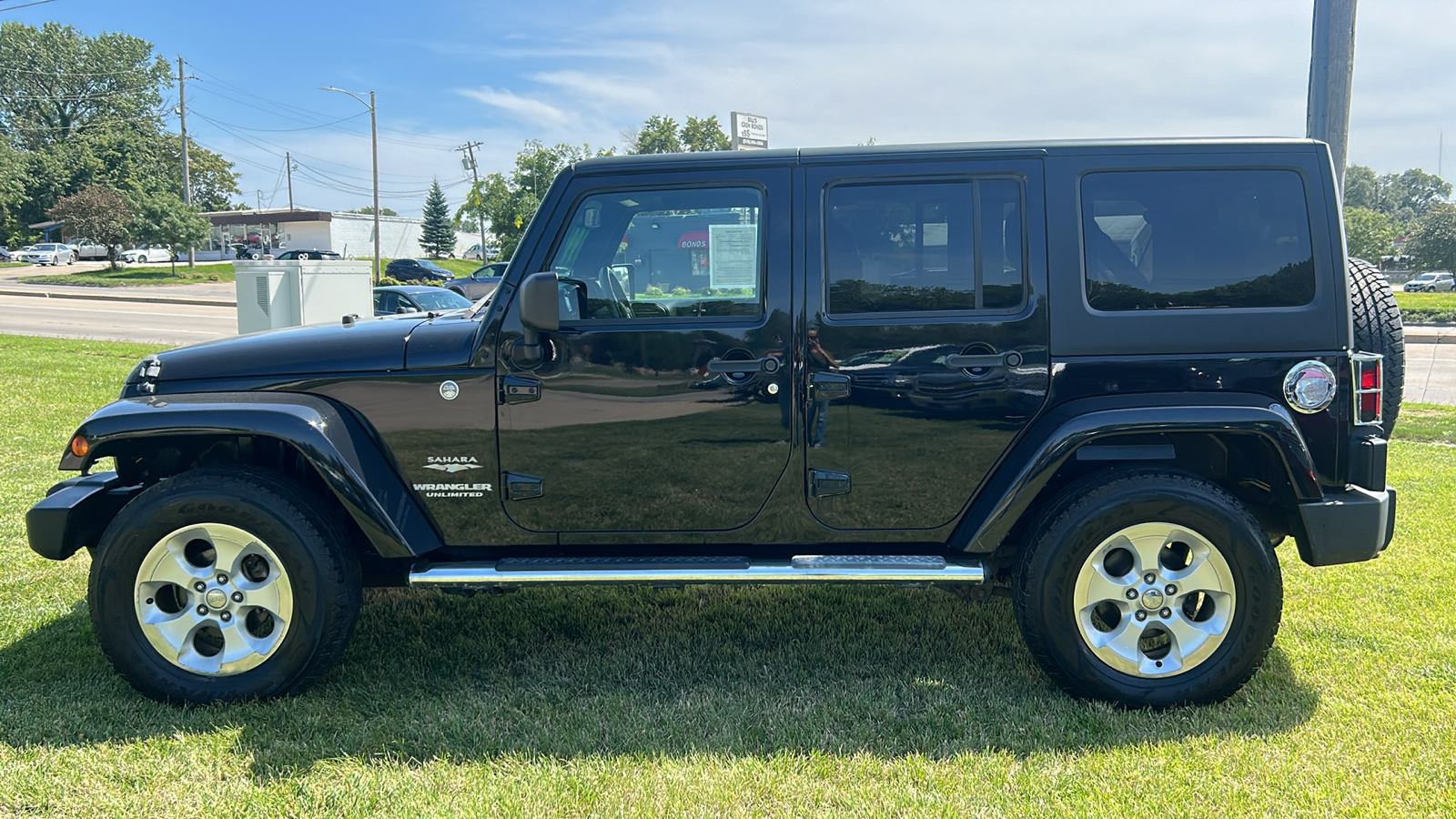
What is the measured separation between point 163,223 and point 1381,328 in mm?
48866

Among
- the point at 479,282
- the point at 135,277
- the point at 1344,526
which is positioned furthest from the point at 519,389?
the point at 135,277

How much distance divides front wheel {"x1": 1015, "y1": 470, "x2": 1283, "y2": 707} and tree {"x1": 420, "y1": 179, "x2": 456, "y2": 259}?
71.9 meters

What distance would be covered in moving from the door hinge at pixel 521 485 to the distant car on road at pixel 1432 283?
2173 inches

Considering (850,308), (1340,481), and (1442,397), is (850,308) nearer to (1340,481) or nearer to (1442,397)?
(1340,481)

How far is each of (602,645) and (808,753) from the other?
47.7 inches

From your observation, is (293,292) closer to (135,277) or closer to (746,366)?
(746,366)

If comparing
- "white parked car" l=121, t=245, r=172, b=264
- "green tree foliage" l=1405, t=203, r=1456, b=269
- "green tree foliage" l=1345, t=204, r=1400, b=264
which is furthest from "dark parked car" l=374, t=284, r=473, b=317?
"green tree foliage" l=1345, t=204, r=1400, b=264

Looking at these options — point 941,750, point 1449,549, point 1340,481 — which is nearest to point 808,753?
point 941,750

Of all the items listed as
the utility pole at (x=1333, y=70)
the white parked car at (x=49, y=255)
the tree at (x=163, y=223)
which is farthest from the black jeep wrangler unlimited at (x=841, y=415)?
the white parked car at (x=49, y=255)

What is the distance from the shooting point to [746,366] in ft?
11.4

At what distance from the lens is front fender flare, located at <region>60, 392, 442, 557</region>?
3.39m

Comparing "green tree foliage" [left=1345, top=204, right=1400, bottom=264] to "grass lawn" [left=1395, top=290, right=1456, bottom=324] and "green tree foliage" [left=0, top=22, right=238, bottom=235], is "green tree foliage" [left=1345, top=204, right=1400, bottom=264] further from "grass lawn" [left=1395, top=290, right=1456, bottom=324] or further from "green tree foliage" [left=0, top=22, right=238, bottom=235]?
"green tree foliage" [left=0, top=22, right=238, bottom=235]

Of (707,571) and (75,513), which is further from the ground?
(75,513)

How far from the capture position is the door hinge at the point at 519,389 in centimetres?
351
